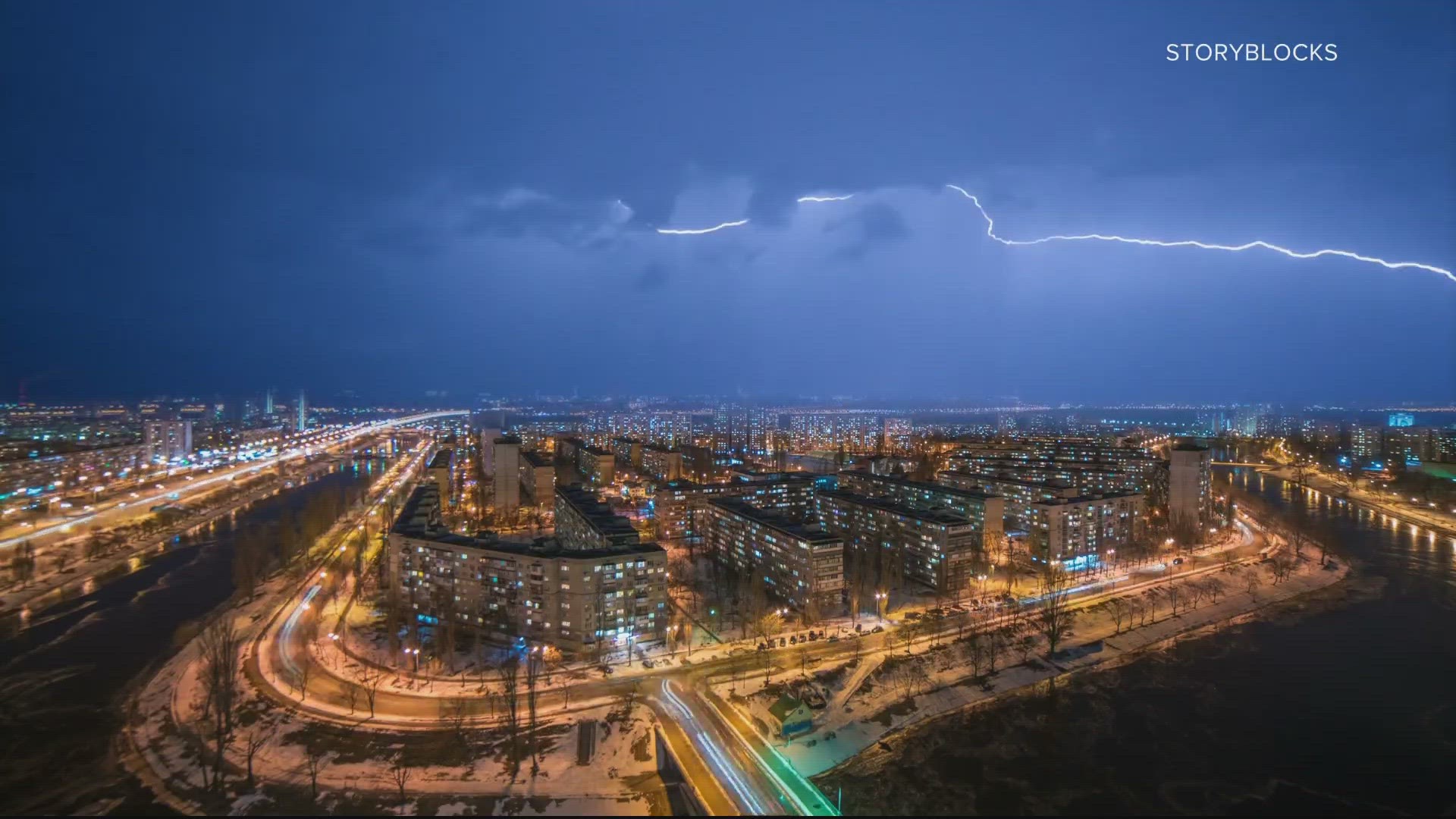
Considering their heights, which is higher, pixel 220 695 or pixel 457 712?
pixel 220 695

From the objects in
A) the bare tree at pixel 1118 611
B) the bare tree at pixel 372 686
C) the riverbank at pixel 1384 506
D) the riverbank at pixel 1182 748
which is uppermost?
the riverbank at pixel 1384 506

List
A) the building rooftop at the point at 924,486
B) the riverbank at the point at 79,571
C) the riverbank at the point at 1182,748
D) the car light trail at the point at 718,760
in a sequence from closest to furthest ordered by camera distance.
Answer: the car light trail at the point at 718,760, the riverbank at the point at 1182,748, the riverbank at the point at 79,571, the building rooftop at the point at 924,486

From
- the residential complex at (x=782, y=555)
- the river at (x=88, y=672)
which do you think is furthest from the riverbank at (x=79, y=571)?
the residential complex at (x=782, y=555)

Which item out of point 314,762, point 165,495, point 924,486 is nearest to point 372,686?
point 314,762

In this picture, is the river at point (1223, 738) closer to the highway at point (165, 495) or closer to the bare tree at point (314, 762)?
the bare tree at point (314, 762)

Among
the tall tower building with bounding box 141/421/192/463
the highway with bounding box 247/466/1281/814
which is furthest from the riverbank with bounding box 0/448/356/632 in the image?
the tall tower building with bounding box 141/421/192/463

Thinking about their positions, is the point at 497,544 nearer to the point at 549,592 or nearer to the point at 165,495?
the point at 549,592
